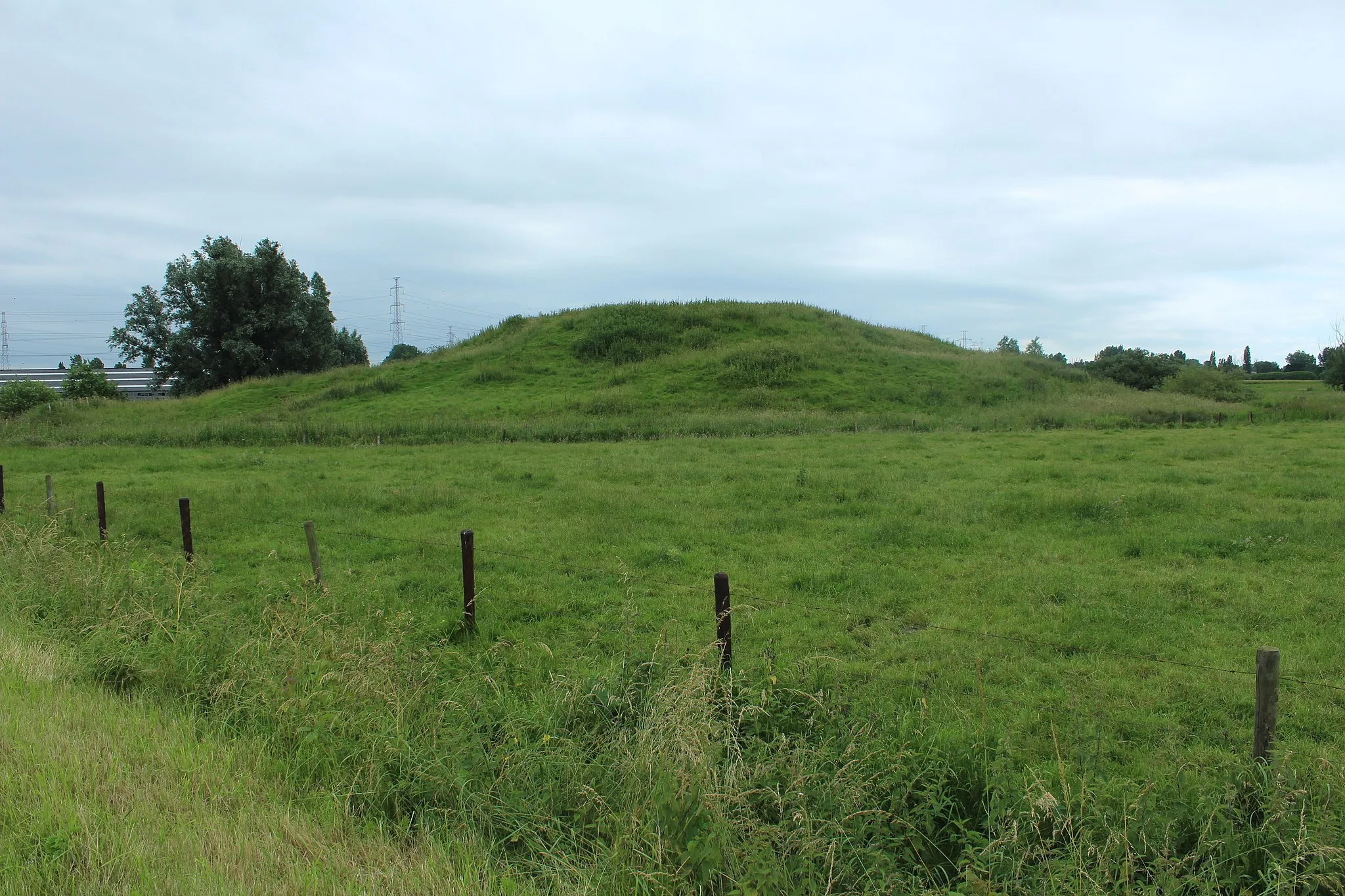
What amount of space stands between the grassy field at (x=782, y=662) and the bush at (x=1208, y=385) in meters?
32.2

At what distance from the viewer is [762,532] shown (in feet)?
45.4

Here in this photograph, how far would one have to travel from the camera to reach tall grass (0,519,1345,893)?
159 inches

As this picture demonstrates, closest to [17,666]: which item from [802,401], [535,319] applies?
[802,401]

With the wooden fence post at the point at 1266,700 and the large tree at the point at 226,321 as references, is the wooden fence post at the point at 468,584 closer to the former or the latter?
the wooden fence post at the point at 1266,700

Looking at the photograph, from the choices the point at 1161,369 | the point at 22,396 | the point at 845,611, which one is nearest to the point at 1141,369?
the point at 1161,369

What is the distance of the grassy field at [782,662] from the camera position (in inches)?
169

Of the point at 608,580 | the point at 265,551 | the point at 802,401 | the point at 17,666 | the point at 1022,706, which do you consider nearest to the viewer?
the point at 17,666

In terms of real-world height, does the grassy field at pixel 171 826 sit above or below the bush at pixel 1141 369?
below

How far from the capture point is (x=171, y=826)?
4.26 m

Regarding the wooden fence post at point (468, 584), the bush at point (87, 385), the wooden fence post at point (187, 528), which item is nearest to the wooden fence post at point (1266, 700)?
the wooden fence post at point (468, 584)

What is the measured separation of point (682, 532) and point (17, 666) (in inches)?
366

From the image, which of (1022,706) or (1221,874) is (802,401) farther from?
(1221,874)

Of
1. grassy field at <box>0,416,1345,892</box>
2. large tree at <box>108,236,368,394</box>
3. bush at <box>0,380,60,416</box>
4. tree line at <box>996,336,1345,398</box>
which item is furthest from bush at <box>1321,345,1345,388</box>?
bush at <box>0,380,60,416</box>

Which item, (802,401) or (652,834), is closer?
(652,834)
